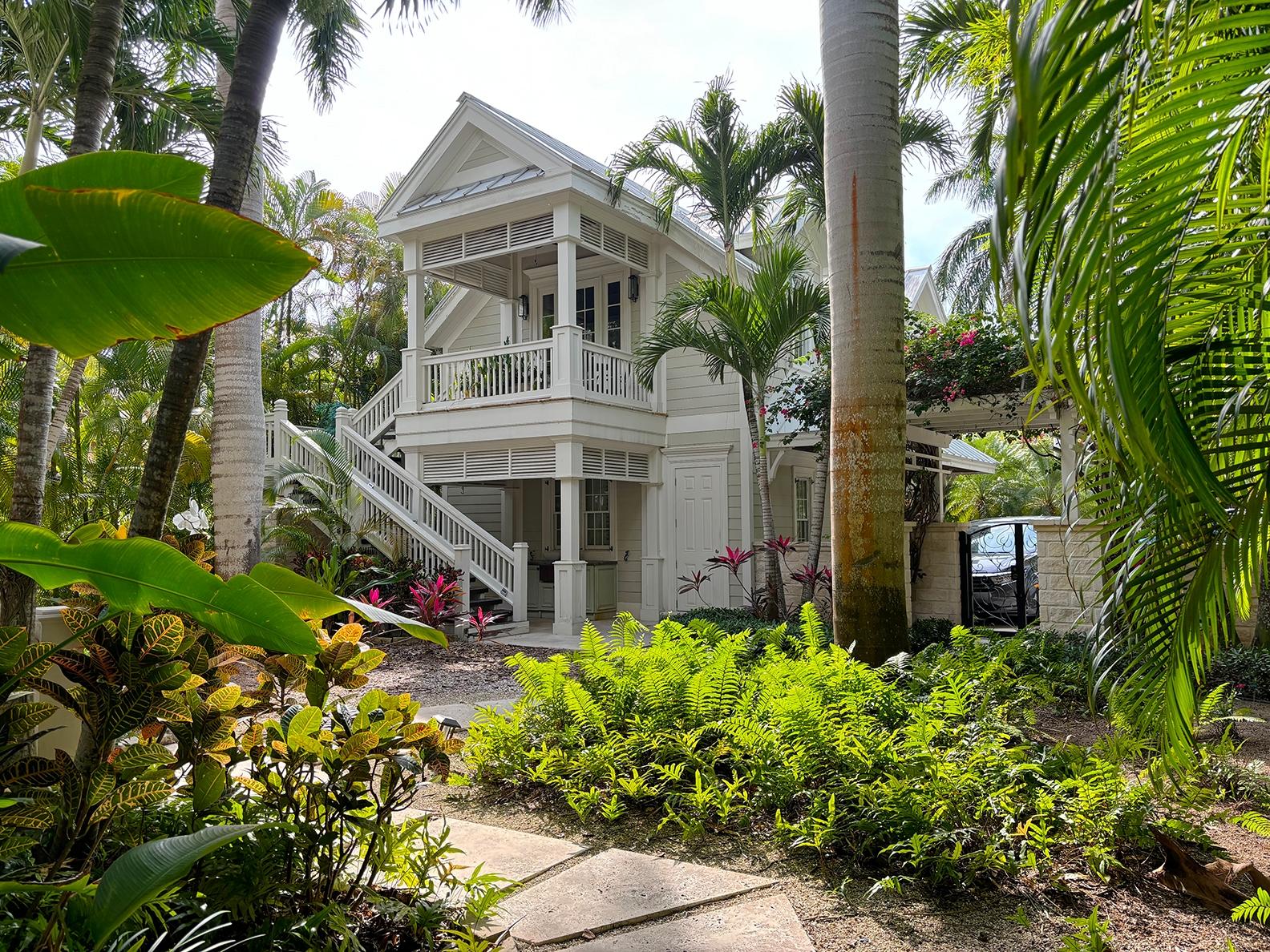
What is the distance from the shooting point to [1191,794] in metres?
3.40

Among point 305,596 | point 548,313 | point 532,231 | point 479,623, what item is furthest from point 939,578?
point 305,596

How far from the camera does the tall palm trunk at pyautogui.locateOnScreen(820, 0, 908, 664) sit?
5410 mm

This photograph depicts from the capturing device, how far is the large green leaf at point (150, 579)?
1853mm

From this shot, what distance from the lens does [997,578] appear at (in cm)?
1107

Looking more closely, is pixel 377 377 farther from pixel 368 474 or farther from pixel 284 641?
pixel 284 641

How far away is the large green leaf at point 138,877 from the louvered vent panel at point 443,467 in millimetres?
12584

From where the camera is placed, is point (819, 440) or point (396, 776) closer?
point (396, 776)

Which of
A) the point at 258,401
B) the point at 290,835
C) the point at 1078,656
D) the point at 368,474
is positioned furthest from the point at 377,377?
the point at 290,835

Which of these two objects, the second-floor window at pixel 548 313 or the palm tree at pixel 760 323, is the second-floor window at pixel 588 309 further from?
the palm tree at pixel 760 323

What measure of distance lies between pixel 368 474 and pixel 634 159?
6847 millimetres

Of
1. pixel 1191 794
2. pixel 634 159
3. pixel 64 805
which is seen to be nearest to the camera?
pixel 64 805

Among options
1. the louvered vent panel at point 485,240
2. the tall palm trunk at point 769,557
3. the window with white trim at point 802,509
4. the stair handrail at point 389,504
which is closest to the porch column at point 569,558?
the stair handrail at point 389,504

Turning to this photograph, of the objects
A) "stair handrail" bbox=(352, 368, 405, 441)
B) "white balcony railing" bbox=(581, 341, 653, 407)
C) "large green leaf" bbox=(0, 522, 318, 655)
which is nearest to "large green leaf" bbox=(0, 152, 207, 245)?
"large green leaf" bbox=(0, 522, 318, 655)

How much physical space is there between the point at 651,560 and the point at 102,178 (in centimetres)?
1259
